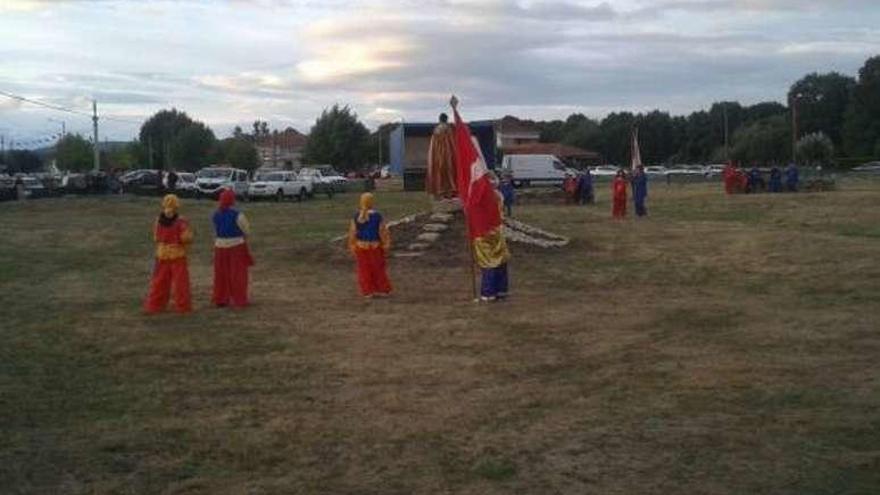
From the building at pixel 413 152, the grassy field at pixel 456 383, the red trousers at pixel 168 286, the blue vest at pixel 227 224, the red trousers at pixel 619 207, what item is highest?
the building at pixel 413 152

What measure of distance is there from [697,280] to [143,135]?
109 meters

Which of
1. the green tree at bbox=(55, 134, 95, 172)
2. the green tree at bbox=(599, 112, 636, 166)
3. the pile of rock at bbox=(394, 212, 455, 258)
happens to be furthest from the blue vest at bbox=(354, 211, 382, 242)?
the green tree at bbox=(55, 134, 95, 172)

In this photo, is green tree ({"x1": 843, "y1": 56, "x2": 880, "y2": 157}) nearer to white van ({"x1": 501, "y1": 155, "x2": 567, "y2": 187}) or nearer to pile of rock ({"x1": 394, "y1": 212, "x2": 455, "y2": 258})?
white van ({"x1": 501, "y1": 155, "x2": 567, "y2": 187})

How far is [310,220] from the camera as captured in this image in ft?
119

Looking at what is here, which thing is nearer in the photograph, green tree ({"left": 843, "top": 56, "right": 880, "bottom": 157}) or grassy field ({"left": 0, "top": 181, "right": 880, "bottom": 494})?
grassy field ({"left": 0, "top": 181, "right": 880, "bottom": 494})

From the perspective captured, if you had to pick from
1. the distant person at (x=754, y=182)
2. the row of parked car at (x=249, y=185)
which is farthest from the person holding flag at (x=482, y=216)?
the distant person at (x=754, y=182)

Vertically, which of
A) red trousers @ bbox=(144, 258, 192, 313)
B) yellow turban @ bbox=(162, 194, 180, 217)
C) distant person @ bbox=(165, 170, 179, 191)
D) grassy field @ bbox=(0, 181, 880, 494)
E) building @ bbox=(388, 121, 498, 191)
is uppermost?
building @ bbox=(388, 121, 498, 191)

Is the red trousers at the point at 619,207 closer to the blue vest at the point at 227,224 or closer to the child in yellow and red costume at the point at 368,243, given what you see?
the child in yellow and red costume at the point at 368,243

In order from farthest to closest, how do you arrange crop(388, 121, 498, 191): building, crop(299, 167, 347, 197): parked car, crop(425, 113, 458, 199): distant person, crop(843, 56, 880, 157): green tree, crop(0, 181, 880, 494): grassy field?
crop(843, 56, 880, 157): green tree
crop(299, 167, 347, 197): parked car
crop(388, 121, 498, 191): building
crop(425, 113, 458, 199): distant person
crop(0, 181, 880, 494): grassy field

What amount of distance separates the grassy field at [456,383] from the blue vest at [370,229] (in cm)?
100

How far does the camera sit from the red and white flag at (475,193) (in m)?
15.3

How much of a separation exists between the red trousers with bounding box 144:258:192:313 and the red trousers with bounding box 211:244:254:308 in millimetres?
508

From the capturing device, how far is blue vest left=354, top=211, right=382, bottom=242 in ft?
53.4

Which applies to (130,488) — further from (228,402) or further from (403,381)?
(403,381)
